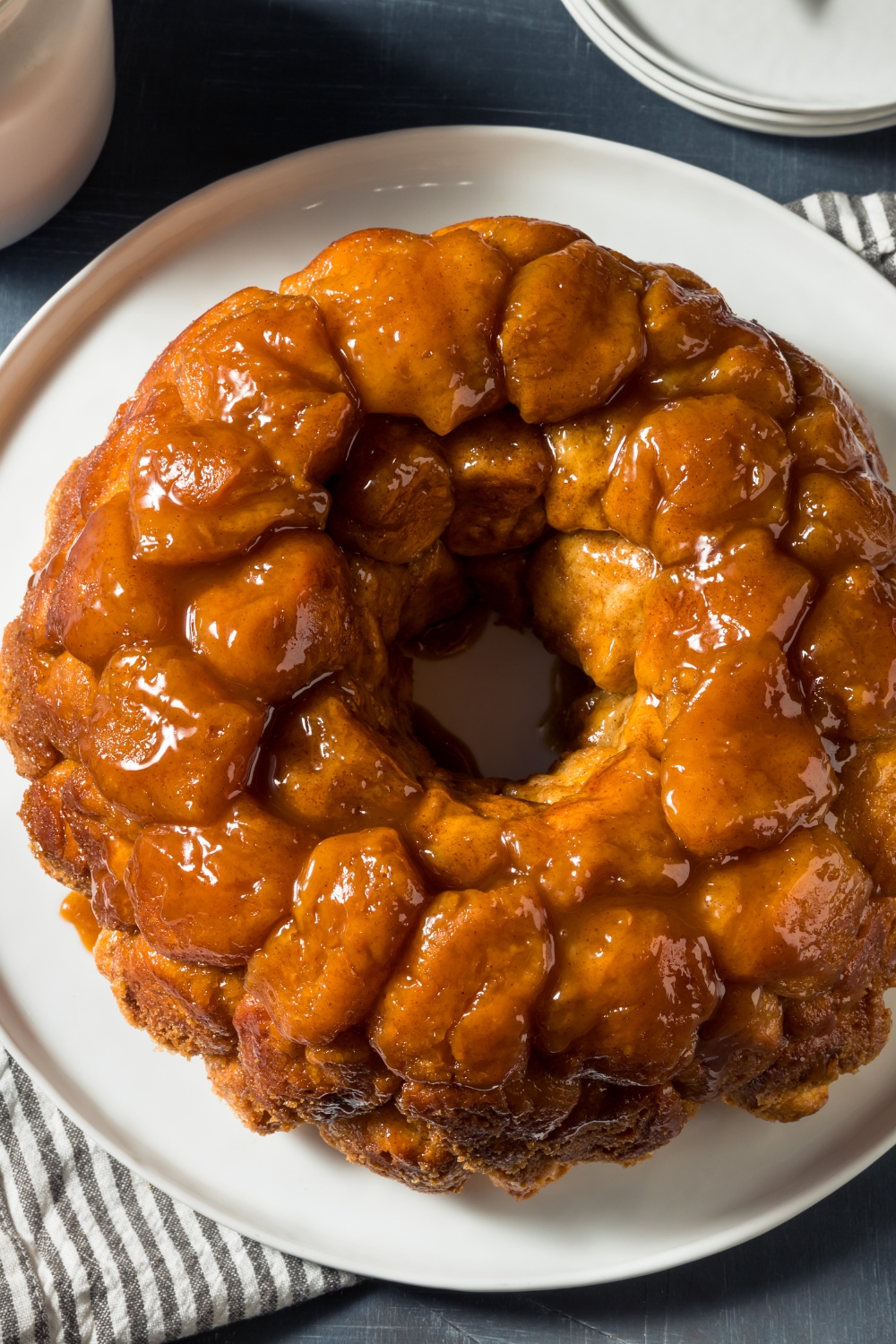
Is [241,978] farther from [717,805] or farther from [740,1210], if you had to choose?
[740,1210]

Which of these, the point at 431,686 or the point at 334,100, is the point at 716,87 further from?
the point at 431,686

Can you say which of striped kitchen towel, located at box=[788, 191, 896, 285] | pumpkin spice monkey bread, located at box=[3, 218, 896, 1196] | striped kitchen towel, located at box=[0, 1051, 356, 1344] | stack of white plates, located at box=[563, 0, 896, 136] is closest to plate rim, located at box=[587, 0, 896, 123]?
stack of white plates, located at box=[563, 0, 896, 136]

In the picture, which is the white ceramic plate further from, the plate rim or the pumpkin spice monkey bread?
the pumpkin spice monkey bread

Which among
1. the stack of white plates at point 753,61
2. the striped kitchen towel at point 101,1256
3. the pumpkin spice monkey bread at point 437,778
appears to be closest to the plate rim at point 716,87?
the stack of white plates at point 753,61

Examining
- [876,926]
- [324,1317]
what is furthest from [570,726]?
[324,1317]

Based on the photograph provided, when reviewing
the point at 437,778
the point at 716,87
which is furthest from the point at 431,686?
the point at 716,87
